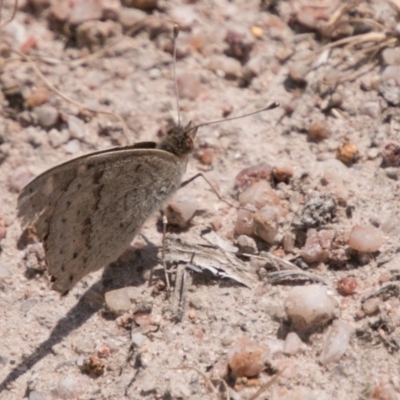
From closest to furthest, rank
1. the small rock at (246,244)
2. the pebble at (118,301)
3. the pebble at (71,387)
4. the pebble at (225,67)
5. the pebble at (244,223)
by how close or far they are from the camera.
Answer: the pebble at (71,387)
the pebble at (118,301)
the small rock at (246,244)
the pebble at (244,223)
the pebble at (225,67)

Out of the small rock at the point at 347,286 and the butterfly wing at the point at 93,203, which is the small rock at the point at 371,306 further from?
the butterfly wing at the point at 93,203

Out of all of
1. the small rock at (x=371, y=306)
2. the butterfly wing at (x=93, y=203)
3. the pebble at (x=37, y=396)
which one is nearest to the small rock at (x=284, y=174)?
the butterfly wing at (x=93, y=203)

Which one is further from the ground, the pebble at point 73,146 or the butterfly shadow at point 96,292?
the pebble at point 73,146

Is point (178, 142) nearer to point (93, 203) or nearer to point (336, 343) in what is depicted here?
point (93, 203)

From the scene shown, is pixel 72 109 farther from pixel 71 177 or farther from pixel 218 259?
pixel 218 259

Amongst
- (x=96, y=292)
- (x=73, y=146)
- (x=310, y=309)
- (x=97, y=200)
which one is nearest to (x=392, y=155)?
(x=310, y=309)

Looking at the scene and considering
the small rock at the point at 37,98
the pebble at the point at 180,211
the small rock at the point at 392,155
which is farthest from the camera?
the small rock at the point at 37,98

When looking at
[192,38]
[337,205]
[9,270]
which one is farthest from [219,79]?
[9,270]
